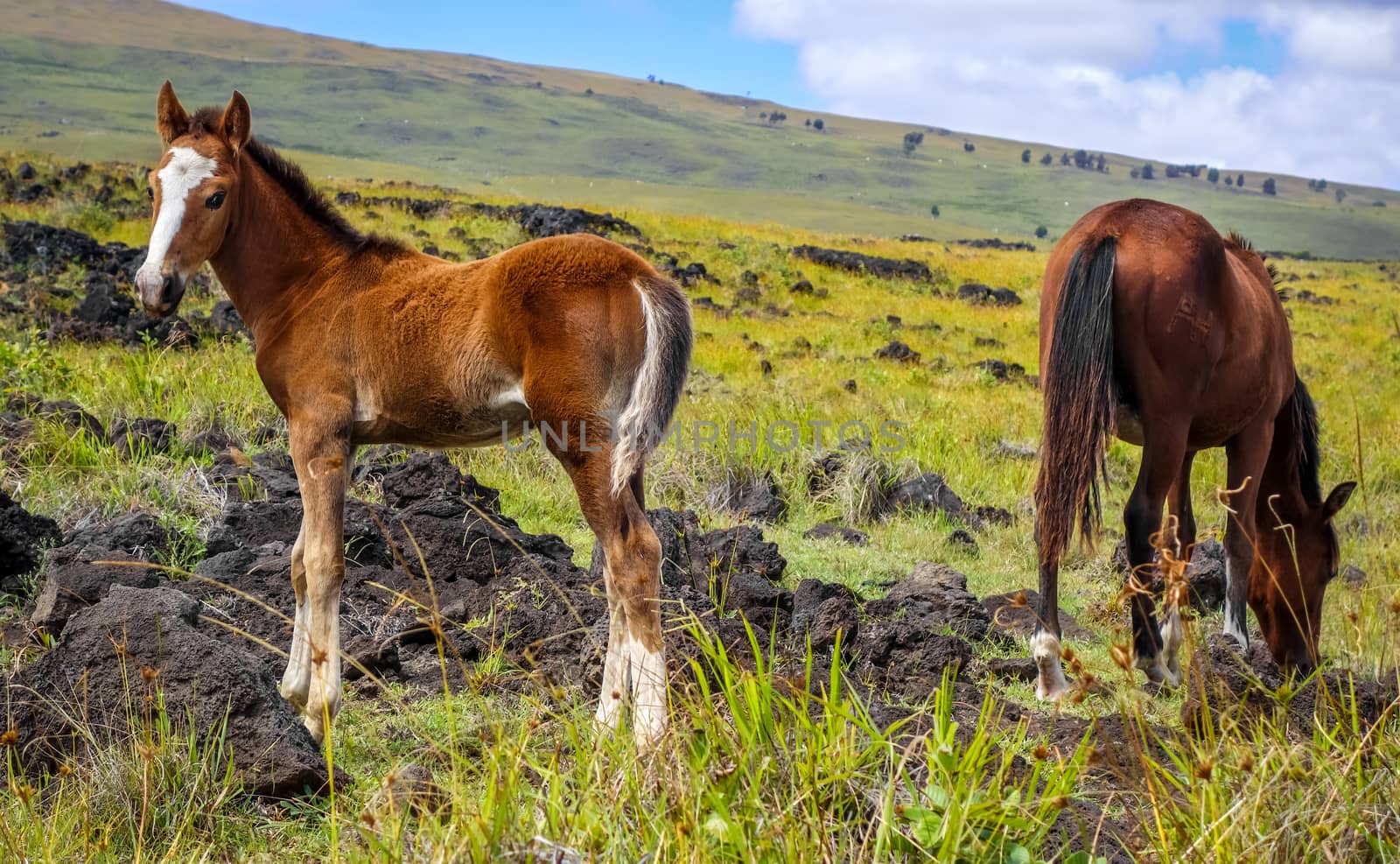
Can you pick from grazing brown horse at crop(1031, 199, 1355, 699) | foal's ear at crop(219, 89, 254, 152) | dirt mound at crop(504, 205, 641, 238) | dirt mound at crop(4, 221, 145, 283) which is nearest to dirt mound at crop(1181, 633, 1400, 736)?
grazing brown horse at crop(1031, 199, 1355, 699)

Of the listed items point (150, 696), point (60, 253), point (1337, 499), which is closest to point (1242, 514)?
point (1337, 499)

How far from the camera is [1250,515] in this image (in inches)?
222

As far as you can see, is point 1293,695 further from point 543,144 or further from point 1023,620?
point 543,144

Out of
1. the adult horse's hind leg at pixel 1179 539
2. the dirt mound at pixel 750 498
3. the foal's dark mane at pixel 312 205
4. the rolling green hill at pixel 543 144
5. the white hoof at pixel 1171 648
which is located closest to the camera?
the foal's dark mane at pixel 312 205

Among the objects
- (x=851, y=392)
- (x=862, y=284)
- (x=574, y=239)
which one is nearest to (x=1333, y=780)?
(x=574, y=239)

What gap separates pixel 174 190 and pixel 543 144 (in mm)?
156723

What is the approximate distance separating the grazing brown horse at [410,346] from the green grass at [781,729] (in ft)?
1.54

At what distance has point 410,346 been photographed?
14.8ft

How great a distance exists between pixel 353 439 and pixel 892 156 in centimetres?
18360

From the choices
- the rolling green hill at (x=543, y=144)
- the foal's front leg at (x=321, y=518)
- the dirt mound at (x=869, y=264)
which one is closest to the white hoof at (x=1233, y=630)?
the foal's front leg at (x=321, y=518)

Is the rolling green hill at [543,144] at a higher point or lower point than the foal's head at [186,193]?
higher

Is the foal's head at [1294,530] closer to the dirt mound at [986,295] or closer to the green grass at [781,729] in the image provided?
the green grass at [781,729]

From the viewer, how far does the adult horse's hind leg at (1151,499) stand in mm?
5129

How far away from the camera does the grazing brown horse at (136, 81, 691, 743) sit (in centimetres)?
423
